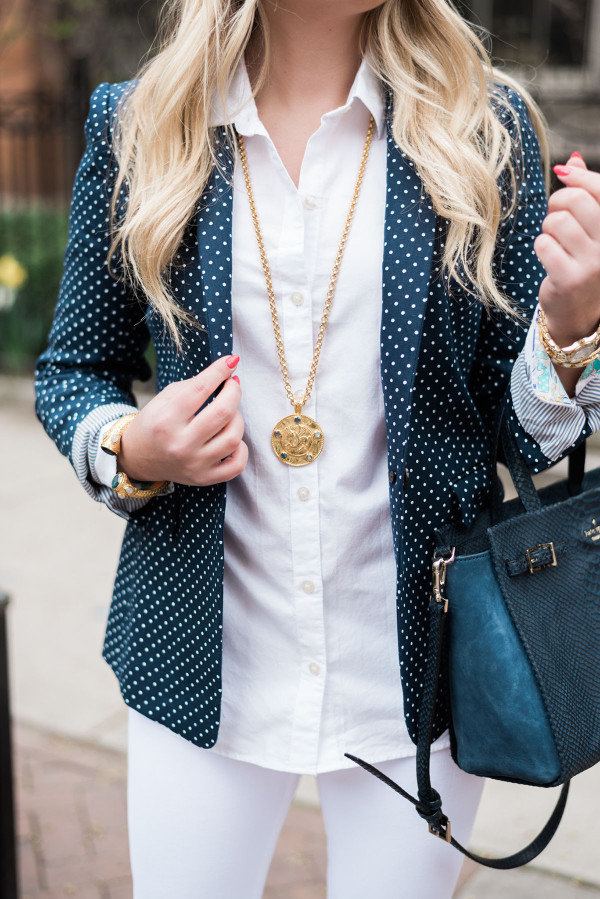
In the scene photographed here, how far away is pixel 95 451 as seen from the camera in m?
1.52

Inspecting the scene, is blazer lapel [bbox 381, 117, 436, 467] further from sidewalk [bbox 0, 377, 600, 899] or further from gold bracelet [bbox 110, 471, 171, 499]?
sidewalk [bbox 0, 377, 600, 899]

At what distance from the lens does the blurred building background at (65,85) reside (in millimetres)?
7961

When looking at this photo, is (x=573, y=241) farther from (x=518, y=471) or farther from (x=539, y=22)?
(x=539, y=22)

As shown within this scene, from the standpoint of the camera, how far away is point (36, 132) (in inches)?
315

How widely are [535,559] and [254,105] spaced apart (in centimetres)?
80

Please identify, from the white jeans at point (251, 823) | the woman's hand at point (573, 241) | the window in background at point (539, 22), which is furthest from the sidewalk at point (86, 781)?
the window in background at point (539, 22)

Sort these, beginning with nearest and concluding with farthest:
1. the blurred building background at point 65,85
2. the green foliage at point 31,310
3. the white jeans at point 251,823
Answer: the white jeans at point 251,823 → the blurred building background at point 65,85 → the green foliage at point 31,310

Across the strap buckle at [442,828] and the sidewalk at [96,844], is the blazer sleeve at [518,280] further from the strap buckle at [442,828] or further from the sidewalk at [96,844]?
the sidewalk at [96,844]

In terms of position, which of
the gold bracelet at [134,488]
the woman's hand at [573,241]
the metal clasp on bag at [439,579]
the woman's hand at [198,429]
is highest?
the woman's hand at [573,241]

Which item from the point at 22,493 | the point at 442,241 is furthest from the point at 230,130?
the point at 22,493

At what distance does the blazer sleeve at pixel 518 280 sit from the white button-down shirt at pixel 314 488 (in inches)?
3.4

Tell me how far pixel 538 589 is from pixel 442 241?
514mm

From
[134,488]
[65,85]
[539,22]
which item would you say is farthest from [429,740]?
[539,22]

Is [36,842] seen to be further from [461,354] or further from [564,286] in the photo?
[564,286]
